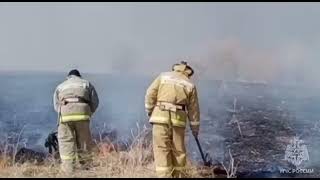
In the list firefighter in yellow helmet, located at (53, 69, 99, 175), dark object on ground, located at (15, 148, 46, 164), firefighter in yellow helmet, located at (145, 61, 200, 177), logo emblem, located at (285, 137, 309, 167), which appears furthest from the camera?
logo emblem, located at (285, 137, 309, 167)

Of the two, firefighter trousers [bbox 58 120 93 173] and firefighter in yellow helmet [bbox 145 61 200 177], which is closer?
firefighter in yellow helmet [bbox 145 61 200 177]

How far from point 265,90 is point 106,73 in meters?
3.27

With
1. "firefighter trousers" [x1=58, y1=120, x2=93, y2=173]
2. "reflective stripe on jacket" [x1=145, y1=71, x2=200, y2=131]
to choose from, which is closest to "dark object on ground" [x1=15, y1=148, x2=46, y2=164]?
"firefighter trousers" [x1=58, y1=120, x2=93, y2=173]

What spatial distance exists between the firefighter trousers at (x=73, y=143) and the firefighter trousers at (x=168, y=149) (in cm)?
115

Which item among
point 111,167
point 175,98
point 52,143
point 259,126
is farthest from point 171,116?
point 259,126

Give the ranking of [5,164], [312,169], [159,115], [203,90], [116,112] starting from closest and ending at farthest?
[159,115], [5,164], [312,169], [116,112], [203,90]

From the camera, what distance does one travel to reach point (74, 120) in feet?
25.0

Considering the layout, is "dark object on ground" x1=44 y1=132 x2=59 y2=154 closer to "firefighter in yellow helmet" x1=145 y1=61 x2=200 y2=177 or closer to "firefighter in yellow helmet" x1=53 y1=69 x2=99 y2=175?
"firefighter in yellow helmet" x1=53 y1=69 x2=99 y2=175

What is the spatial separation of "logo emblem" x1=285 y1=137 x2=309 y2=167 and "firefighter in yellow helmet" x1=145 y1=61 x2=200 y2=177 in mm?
2594

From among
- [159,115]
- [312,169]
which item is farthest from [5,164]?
[312,169]

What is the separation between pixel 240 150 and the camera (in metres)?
9.35

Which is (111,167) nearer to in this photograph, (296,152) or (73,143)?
(73,143)

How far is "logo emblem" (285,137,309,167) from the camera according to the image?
29.9 feet

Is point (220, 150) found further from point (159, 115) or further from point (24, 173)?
point (24, 173)
